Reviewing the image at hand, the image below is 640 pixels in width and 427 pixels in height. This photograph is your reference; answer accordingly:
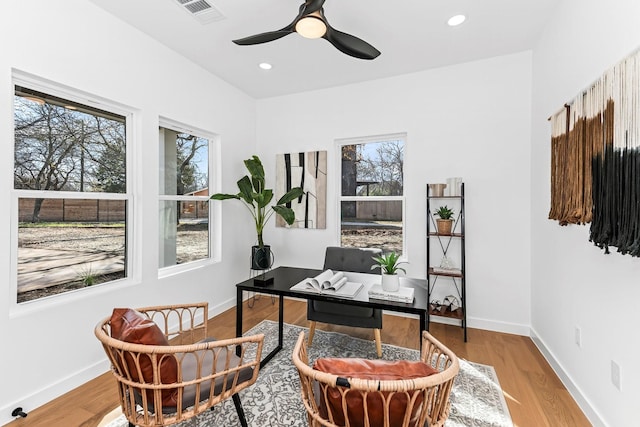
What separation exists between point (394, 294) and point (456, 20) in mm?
2288

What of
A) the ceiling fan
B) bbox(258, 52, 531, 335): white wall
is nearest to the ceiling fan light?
the ceiling fan

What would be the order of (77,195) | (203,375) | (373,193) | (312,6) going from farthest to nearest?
(373,193), (77,195), (312,6), (203,375)

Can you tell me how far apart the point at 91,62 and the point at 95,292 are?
5.81 ft

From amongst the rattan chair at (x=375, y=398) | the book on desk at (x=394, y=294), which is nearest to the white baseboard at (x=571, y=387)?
the book on desk at (x=394, y=294)

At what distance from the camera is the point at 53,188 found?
215 centimetres

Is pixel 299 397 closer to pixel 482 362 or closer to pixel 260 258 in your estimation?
pixel 482 362

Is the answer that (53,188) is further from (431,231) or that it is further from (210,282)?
(431,231)

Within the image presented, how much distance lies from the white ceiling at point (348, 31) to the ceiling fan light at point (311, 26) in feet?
1.38

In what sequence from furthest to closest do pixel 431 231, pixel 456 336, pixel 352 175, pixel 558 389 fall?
1. pixel 352 175
2. pixel 431 231
3. pixel 456 336
4. pixel 558 389

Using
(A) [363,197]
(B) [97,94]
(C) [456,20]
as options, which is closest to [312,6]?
(C) [456,20]

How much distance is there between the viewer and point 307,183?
396cm

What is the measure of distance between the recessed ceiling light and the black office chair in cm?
209

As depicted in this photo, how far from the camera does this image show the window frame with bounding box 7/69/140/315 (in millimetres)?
1905

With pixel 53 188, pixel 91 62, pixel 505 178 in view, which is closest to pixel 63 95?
pixel 91 62
